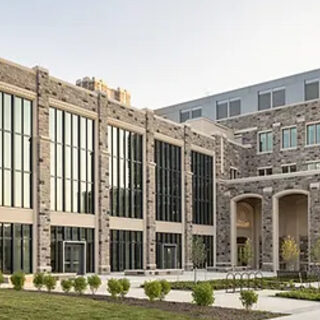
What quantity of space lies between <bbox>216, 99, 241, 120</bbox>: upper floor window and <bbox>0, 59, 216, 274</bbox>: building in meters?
11.0

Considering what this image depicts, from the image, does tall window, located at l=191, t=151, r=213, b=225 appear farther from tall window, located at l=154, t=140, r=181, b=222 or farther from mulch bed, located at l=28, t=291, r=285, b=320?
mulch bed, located at l=28, t=291, r=285, b=320

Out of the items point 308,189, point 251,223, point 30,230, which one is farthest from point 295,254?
point 30,230

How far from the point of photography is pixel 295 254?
39531 millimetres

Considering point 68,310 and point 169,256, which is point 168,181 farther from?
point 68,310

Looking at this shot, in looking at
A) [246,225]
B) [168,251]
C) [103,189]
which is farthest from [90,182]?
[246,225]

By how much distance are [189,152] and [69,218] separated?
14.6 m

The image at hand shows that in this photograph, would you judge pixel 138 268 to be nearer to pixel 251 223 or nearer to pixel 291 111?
pixel 251 223

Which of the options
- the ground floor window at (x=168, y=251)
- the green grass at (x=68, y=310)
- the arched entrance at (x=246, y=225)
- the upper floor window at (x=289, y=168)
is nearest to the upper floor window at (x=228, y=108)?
the upper floor window at (x=289, y=168)

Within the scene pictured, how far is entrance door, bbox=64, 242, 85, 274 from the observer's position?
33.4 meters

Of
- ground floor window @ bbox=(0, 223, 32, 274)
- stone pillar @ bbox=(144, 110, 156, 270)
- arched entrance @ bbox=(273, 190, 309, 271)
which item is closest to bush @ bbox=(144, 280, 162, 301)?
ground floor window @ bbox=(0, 223, 32, 274)

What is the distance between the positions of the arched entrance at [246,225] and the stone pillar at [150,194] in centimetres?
992

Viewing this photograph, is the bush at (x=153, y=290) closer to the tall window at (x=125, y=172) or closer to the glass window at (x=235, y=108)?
the tall window at (x=125, y=172)

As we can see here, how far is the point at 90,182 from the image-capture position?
118 feet

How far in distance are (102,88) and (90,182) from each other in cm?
999
